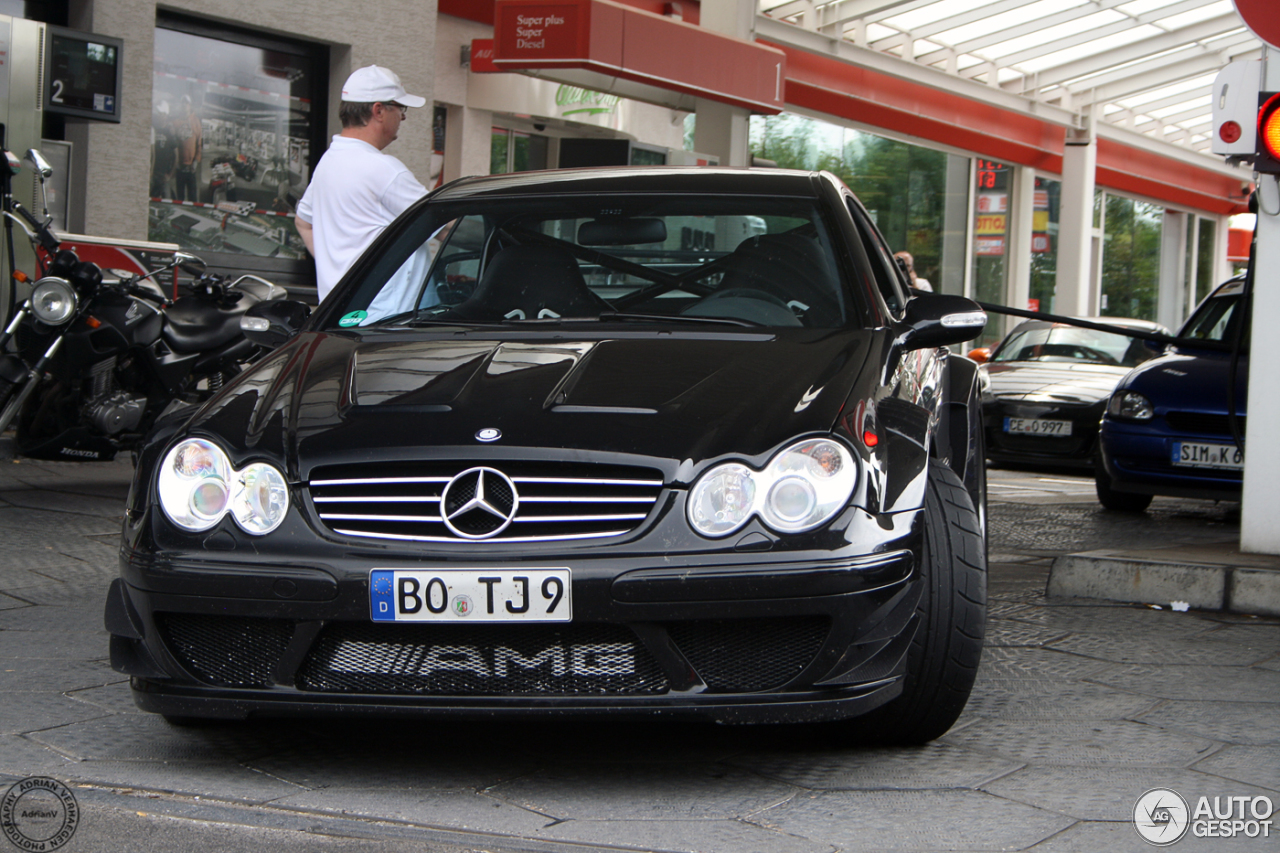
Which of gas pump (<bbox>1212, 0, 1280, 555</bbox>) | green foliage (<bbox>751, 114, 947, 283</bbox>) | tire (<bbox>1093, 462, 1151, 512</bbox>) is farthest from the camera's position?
green foliage (<bbox>751, 114, 947, 283</bbox>)

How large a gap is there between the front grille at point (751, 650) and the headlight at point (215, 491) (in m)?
0.85

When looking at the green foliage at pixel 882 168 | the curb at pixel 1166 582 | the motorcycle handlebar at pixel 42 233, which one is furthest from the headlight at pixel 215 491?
the green foliage at pixel 882 168

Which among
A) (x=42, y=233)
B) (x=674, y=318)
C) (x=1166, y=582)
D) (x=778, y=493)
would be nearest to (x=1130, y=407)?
(x=1166, y=582)

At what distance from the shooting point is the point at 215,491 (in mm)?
3309

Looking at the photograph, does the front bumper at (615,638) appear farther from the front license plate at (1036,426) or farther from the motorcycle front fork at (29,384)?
the front license plate at (1036,426)

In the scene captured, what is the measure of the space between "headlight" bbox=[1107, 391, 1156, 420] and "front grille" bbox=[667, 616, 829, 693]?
607 centimetres

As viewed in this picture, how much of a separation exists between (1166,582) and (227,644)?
11.7ft

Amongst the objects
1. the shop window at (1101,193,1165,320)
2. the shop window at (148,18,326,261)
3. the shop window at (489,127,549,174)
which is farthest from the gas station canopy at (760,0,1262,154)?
the shop window at (148,18,326,261)

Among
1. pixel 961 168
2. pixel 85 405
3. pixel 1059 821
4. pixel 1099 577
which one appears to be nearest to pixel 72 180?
pixel 85 405

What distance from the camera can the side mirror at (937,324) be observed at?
13.2ft

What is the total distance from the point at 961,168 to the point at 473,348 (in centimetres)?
2332

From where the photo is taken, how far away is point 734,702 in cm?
313

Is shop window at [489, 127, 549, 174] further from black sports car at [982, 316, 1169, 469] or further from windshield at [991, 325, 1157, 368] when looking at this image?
→ black sports car at [982, 316, 1169, 469]

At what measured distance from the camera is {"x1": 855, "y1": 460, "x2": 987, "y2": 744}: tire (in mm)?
3424
